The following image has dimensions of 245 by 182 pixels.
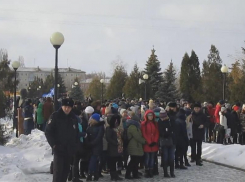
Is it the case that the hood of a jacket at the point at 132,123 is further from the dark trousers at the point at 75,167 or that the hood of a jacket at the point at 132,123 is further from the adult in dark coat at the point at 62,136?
the adult in dark coat at the point at 62,136

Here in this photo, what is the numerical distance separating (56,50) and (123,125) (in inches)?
144

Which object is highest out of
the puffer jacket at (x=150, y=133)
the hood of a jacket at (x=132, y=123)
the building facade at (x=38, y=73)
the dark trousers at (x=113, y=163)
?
the building facade at (x=38, y=73)

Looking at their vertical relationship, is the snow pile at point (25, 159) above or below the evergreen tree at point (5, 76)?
below

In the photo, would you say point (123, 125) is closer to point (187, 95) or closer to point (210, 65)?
point (210, 65)

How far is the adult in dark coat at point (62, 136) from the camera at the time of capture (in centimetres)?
710

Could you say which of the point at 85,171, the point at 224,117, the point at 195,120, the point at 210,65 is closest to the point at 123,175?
the point at 85,171

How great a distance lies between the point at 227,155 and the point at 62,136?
693 centimetres

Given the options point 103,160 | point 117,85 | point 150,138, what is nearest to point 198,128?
point 150,138

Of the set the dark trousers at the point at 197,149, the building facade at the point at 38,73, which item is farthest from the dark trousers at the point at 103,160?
the building facade at the point at 38,73

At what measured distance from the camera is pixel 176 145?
432 inches

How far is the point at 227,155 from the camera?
40.4ft

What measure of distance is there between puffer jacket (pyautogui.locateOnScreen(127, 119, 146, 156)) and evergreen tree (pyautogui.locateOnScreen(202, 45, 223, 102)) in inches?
1157

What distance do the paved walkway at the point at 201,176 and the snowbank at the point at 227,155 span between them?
1.81 ft

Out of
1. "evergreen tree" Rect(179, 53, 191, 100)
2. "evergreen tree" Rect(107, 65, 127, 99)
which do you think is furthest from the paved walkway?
"evergreen tree" Rect(107, 65, 127, 99)
